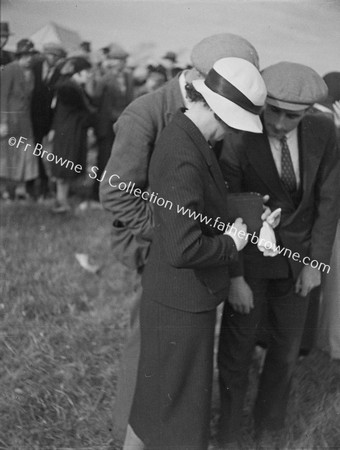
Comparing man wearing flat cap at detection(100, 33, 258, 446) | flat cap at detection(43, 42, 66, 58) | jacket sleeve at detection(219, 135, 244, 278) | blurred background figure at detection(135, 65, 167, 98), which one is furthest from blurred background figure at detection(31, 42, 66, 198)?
jacket sleeve at detection(219, 135, 244, 278)

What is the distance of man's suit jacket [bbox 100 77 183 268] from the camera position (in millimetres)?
2262

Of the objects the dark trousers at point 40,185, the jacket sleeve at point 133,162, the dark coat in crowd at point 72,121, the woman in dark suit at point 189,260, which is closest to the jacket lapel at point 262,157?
the woman in dark suit at point 189,260

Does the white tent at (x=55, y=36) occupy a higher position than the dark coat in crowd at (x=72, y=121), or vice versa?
the white tent at (x=55, y=36)

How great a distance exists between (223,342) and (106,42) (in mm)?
1451

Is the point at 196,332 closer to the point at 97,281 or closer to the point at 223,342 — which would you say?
the point at 223,342

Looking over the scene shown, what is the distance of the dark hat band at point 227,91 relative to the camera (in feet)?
6.26

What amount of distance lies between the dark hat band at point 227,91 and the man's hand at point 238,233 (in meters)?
0.41

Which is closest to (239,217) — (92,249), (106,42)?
(106,42)

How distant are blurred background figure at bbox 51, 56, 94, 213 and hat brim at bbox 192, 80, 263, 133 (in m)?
1.43

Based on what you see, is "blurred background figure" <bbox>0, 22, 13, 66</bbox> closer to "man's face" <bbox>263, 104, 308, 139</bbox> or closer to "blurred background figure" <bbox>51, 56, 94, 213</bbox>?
"blurred background figure" <bbox>51, 56, 94, 213</bbox>

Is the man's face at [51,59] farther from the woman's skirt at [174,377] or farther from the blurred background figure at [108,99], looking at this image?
the woman's skirt at [174,377]

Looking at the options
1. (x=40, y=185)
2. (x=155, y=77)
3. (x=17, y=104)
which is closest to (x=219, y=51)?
(x=155, y=77)

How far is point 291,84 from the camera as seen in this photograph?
2207 millimetres

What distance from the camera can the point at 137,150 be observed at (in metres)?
2.26
